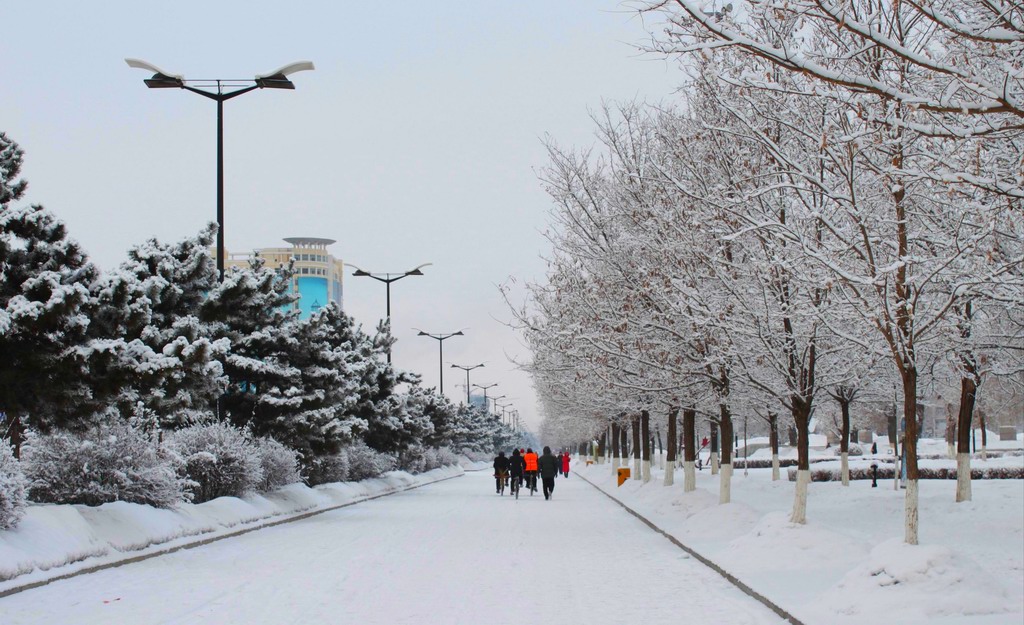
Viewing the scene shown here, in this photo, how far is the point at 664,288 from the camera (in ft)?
61.4

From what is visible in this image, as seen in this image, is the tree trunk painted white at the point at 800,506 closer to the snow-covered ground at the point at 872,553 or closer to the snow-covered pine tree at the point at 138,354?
the snow-covered ground at the point at 872,553

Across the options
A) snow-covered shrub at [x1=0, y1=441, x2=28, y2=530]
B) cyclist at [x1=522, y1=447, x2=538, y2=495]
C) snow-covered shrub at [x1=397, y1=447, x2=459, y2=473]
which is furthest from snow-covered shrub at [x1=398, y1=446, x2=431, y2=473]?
snow-covered shrub at [x1=0, y1=441, x2=28, y2=530]

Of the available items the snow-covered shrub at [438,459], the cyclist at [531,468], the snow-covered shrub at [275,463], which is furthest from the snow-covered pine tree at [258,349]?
the snow-covered shrub at [438,459]

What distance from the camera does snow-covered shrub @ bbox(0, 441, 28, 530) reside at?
14391 mm

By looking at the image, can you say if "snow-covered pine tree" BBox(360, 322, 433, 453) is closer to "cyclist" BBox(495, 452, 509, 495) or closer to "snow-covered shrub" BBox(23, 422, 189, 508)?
"cyclist" BBox(495, 452, 509, 495)

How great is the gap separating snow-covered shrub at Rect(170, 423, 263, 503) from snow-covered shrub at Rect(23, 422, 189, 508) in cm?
404

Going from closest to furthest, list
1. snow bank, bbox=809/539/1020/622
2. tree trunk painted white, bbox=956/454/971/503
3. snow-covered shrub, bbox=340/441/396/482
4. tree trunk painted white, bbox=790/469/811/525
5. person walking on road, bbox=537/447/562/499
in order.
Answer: snow bank, bbox=809/539/1020/622 → tree trunk painted white, bbox=790/469/811/525 → tree trunk painted white, bbox=956/454/971/503 → person walking on road, bbox=537/447/562/499 → snow-covered shrub, bbox=340/441/396/482

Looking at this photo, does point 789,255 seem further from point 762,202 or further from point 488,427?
point 488,427

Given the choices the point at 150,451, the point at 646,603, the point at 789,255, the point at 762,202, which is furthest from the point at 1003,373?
the point at 150,451

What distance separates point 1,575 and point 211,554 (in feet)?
15.9

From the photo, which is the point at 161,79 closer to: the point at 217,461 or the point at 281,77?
the point at 281,77

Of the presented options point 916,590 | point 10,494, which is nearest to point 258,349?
point 10,494

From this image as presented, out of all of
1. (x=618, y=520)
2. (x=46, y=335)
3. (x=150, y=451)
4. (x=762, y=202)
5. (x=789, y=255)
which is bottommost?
(x=618, y=520)

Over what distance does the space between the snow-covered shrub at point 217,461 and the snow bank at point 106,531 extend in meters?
0.54
